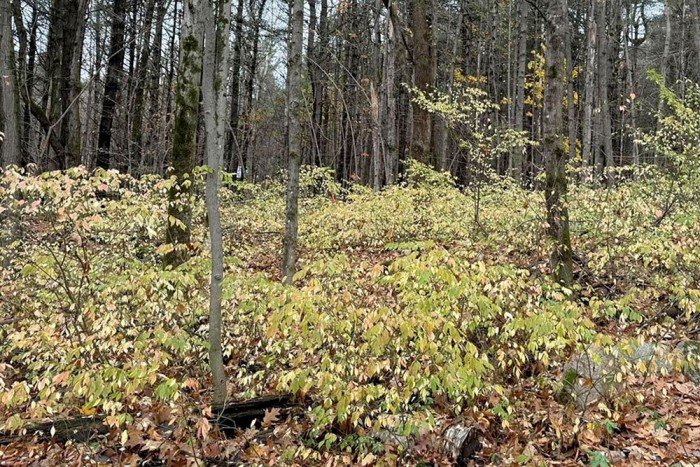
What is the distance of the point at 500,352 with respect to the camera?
4531 mm

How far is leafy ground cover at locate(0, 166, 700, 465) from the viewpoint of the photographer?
3900 millimetres

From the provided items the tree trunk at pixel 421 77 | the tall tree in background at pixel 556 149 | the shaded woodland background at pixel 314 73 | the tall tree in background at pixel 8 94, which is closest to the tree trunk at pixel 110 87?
the shaded woodland background at pixel 314 73

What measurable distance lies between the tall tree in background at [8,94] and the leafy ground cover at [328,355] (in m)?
2.52

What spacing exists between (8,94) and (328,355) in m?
7.27

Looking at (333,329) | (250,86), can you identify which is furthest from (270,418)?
(250,86)

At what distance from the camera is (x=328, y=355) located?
14.1 ft

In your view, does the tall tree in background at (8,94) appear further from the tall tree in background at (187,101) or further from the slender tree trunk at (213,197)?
the slender tree trunk at (213,197)

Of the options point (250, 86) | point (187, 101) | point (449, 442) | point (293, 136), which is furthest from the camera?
point (250, 86)

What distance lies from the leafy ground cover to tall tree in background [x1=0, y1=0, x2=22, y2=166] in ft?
8.25

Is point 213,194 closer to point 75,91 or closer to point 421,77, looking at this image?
point 421,77

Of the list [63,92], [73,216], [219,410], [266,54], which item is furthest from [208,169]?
[266,54]

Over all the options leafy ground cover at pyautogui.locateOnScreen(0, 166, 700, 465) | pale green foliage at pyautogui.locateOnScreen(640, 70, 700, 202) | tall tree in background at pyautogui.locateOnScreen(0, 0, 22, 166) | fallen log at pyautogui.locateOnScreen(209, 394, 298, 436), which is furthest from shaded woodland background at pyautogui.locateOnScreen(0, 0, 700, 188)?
fallen log at pyautogui.locateOnScreen(209, 394, 298, 436)

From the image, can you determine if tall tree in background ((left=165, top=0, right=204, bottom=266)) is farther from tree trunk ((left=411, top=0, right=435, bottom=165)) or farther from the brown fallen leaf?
tree trunk ((left=411, top=0, right=435, bottom=165))

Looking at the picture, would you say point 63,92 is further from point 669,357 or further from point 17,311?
point 669,357
